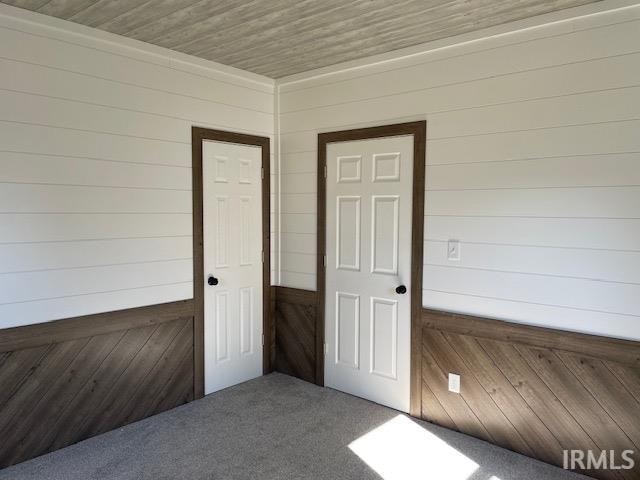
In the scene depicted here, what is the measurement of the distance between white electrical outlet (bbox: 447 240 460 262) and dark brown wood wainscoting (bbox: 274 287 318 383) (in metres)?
1.26

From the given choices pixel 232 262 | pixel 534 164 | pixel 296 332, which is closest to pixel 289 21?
pixel 534 164

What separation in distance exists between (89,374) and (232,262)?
52.5 inches

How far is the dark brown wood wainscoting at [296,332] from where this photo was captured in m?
4.03

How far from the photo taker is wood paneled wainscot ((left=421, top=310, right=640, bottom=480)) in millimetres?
2568

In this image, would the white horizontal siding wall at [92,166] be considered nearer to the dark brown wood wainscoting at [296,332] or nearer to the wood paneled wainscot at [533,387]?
the dark brown wood wainscoting at [296,332]

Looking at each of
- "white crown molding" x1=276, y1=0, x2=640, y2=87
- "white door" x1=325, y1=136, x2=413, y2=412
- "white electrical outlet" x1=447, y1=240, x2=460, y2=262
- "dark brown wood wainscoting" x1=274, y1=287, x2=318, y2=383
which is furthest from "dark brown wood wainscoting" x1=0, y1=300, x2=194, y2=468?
"white crown molding" x1=276, y1=0, x2=640, y2=87

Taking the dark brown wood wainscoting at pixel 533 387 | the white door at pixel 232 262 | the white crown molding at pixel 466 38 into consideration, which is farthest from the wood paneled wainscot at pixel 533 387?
the white crown molding at pixel 466 38

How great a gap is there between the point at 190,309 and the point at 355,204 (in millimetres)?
1495

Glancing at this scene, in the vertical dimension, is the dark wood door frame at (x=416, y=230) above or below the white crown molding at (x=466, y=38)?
below

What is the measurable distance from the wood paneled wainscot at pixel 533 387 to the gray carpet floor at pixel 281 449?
0.14 meters

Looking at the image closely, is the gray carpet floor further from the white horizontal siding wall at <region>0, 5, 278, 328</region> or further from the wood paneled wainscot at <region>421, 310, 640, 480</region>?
the white horizontal siding wall at <region>0, 5, 278, 328</region>

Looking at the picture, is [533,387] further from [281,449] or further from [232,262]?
[232,262]

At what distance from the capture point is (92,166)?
301 centimetres

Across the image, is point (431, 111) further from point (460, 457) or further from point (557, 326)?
point (460, 457)
